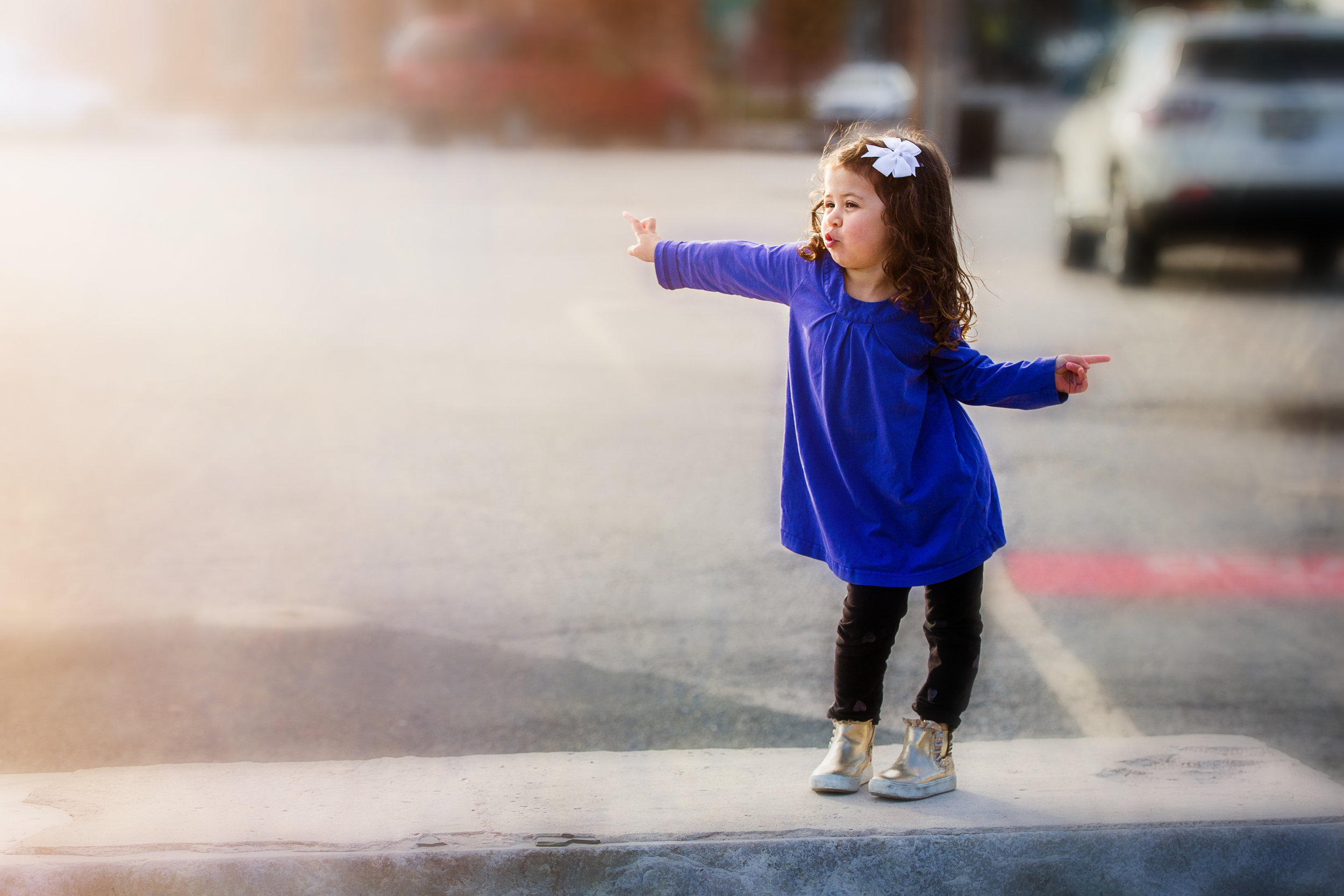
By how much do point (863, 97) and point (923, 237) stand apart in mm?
29222

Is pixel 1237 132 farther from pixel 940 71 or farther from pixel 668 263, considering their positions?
pixel 668 263

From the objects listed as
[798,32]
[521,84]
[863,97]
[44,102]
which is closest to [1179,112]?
[521,84]

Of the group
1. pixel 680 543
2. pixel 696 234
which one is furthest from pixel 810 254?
pixel 696 234

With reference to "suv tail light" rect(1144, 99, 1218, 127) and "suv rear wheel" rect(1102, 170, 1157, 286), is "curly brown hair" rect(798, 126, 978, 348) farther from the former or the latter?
"suv rear wheel" rect(1102, 170, 1157, 286)

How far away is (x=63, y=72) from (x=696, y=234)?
20641 mm

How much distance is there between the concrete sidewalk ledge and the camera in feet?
8.71

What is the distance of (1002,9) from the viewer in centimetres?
5738

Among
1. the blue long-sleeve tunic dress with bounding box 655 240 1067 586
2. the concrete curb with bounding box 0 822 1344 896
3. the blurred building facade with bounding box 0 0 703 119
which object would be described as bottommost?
the concrete curb with bounding box 0 822 1344 896

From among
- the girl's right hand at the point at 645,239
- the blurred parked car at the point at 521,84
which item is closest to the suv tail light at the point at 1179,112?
the girl's right hand at the point at 645,239

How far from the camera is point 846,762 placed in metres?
2.96

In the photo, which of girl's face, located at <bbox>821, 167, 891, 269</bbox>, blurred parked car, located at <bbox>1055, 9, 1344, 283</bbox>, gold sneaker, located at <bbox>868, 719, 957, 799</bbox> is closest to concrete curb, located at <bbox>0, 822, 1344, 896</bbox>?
gold sneaker, located at <bbox>868, 719, 957, 799</bbox>

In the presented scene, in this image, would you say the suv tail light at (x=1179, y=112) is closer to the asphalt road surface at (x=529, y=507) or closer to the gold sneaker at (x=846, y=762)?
the asphalt road surface at (x=529, y=507)

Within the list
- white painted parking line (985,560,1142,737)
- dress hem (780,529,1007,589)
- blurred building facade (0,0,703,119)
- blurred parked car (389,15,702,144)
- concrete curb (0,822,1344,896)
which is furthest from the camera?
blurred building facade (0,0,703,119)

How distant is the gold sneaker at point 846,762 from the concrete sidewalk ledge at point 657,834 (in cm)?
3
